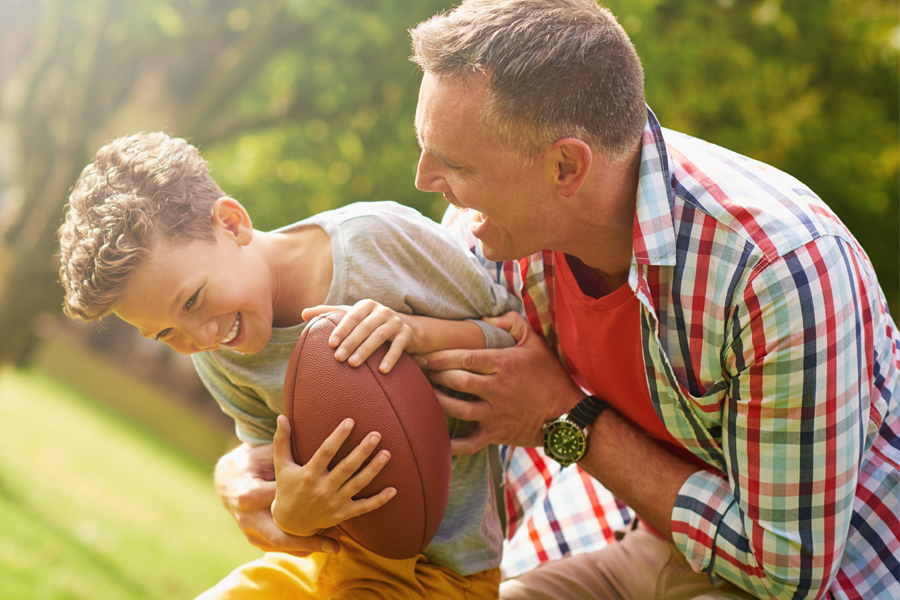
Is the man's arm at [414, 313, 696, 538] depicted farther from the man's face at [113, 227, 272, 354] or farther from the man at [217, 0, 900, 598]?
the man's face at [113, 227, 272, 354]

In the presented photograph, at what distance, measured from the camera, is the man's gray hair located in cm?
168

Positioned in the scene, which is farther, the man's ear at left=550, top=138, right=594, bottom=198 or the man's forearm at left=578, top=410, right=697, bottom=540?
the man's forearm at left=578, top=410, right=697, bottom=540

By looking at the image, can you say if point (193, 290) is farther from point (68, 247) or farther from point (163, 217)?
point (68, 247)

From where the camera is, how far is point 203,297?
180 centimetres

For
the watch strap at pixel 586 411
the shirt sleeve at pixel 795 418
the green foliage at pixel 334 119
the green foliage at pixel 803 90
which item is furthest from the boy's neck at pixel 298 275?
the green foliage at pixel 803 90

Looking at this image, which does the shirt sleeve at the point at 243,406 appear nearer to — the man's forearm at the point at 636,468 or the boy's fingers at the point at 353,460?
the boy's fingers at the point at 353,460

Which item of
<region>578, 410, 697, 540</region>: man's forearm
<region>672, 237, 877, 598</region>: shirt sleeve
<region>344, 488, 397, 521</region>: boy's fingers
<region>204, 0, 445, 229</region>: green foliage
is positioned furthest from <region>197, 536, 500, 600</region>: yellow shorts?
<region>204, 0, 445, 229</region>: green foliage

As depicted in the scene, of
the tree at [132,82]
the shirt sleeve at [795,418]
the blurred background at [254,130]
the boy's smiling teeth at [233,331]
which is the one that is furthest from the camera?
the tree at [132,82]

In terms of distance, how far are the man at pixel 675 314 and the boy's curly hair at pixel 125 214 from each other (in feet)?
2.18

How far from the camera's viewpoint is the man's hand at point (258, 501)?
72.8 inches

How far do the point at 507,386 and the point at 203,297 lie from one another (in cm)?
86

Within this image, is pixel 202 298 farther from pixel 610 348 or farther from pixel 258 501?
pixel 610 348

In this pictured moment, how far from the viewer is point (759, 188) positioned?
1701 mm

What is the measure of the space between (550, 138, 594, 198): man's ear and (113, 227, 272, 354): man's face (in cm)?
85
